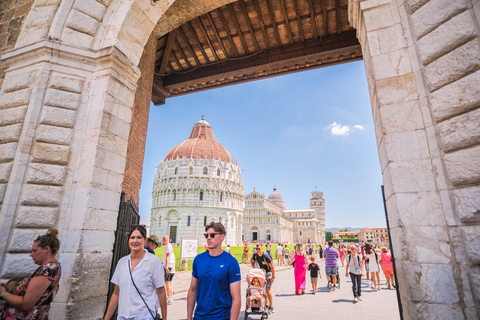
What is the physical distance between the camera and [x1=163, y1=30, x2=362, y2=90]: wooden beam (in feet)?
25.6

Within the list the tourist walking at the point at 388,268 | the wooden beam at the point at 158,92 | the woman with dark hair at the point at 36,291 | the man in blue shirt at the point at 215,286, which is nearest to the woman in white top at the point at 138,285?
the man in blue shirt at the point at 215,286

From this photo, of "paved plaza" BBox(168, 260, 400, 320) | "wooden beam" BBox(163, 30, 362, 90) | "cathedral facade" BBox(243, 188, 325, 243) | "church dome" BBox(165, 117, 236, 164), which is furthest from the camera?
"cathedral facade" BBox(243, 188, 325, 243)

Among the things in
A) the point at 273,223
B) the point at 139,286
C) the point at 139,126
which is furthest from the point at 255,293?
the point at 273,223

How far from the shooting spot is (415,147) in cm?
288

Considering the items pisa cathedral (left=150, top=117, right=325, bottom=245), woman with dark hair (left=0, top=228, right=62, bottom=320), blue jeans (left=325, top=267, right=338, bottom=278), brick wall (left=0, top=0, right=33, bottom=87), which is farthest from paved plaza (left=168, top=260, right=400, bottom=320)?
pisa cathedral (left=150, top=117, right=325, bottom=245)

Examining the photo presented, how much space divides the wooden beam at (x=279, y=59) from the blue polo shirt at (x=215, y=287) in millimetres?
7368

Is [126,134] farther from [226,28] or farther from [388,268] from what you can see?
[388,268]

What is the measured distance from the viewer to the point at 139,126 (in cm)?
728

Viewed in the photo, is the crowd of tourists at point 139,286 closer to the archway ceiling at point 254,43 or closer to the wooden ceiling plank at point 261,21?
the wooden ceiling plank at point 261,21

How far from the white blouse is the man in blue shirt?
0.38 m

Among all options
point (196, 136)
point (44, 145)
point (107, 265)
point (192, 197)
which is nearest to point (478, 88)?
point (107, 265)

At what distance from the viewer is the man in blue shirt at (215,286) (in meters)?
2.51

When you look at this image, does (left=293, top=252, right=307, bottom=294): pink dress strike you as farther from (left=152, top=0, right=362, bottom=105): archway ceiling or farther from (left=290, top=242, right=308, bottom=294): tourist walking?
(left=152, top=0, right=362, bottom=105): archway ceiling

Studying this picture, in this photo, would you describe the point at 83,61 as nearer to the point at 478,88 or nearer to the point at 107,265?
the point at 107,265
